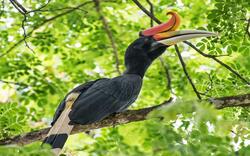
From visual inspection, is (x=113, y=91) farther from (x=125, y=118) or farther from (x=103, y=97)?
(x=125, y=118)

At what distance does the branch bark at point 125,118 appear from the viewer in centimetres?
368

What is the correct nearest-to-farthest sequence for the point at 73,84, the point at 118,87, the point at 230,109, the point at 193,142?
the point at 193,142
the point at 230,109
the point at 118,87
the point at 73,84

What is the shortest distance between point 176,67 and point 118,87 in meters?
3.18

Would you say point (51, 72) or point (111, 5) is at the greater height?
point (111, 5)

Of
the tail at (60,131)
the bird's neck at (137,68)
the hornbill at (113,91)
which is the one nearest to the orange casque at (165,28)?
the hornbill at (113,91)

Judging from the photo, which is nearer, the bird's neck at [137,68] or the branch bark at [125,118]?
the branch bark at [125,118]

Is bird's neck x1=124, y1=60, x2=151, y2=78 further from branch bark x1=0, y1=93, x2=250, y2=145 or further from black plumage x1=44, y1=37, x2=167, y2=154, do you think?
branch bark x1=0, y1=93, x2=250, y2=145

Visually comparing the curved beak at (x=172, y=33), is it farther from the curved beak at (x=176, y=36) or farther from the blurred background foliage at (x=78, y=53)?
the blurred background foliage at (x=78, y=53)

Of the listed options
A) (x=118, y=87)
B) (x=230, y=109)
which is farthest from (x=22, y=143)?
(x=230, y=109)

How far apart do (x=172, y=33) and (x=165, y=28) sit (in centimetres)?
14

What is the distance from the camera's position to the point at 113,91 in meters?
4.46

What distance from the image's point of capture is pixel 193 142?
236cm

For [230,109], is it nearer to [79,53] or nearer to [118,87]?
[118,87]

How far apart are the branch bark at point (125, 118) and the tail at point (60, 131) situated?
0.28ft
